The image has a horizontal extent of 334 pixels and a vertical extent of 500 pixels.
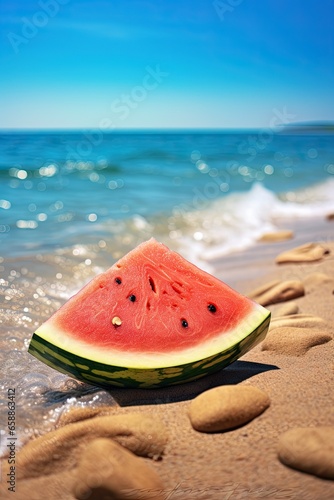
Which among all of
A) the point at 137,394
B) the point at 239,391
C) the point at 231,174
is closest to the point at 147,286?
the point at 137,394

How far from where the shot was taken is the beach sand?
5.77ft

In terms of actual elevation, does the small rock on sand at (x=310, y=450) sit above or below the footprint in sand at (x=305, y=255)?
above

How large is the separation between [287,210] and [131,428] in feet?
30.0

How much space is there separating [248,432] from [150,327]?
0.66 m

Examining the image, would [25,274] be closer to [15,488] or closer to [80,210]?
[15,488]

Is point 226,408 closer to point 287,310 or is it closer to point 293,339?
point 293,339

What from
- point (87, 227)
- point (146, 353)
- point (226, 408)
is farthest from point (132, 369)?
point (87, 227)

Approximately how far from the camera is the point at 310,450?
70.2 inches

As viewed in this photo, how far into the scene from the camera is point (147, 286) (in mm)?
2590

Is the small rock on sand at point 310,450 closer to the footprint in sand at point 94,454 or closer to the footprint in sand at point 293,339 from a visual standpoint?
the footprint in sand at point 94,454

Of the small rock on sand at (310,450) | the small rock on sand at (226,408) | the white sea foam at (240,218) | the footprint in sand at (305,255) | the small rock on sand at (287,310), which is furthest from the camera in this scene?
the white sea foam at (240,218)

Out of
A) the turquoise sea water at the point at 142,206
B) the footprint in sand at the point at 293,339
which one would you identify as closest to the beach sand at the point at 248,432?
the footprint in sand at the point at 293,339

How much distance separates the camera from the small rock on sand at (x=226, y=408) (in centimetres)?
207

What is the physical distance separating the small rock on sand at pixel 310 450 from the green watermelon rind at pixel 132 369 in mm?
540
